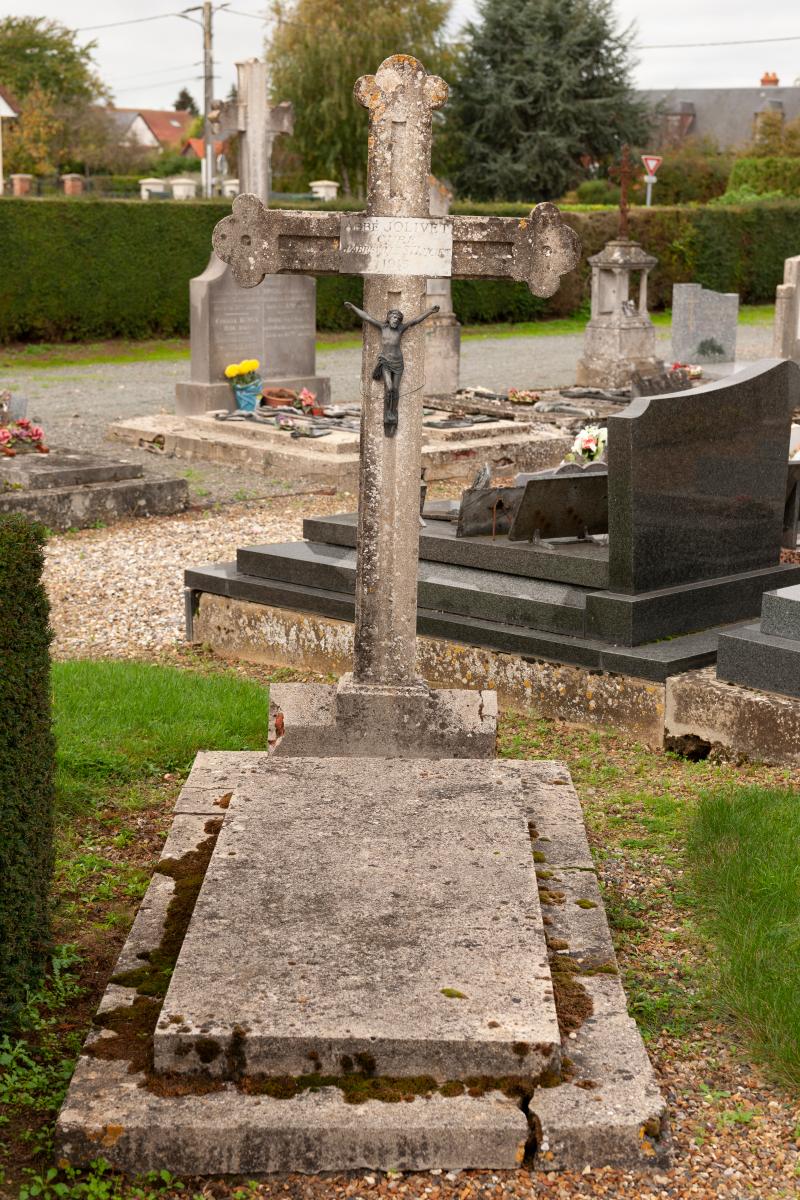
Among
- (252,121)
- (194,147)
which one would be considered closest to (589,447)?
(252,121)

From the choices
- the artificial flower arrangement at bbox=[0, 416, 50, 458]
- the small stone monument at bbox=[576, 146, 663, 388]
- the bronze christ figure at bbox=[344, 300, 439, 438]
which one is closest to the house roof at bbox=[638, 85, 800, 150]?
the small stone monument at bbox=[576, 146, 663, 388]

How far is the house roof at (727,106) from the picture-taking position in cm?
6881

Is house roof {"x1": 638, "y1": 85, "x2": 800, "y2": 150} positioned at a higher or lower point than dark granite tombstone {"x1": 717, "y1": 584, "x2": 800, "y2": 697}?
higher

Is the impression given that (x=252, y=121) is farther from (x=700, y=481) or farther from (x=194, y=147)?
(x=194, y=147)

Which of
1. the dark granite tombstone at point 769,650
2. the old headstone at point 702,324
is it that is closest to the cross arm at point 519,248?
the dark granite tombstone at point 769,650

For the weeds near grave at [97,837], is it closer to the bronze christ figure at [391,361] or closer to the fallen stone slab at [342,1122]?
the fallen stone slab at [342,1122]

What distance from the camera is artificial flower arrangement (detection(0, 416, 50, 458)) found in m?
11.5

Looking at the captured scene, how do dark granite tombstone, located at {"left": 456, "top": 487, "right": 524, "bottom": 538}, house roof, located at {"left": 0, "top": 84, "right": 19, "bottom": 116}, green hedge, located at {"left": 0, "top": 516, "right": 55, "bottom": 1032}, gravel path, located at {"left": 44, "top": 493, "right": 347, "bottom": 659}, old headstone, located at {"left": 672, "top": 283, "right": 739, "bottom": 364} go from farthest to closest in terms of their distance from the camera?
house roof, located at {"left": 0, "top": 84, "right": 19, "bottom": 116}, old headstone, located at {"left": 672, "top": 283, "right": 739, "bottom": 364}, gravel path, located at {"left": 44, "top": 493, "right": 347, "bottom": 659}, dark granite tombstone, located at {"left": 456, "top": 487, "right": 524, "bottom": 538}, green hedge, located at {"left": 0, "top": 516, "right": 55, "bottom": 1032}

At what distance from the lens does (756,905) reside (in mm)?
4023

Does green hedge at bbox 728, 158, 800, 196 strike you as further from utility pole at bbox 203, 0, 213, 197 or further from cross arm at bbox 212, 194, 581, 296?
cross arm at bbox 212, 194, 581, 296

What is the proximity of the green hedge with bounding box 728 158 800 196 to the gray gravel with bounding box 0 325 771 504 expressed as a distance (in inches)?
643

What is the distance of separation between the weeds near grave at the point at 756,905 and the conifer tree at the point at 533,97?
37.0m

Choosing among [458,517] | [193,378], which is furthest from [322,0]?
[458,517]

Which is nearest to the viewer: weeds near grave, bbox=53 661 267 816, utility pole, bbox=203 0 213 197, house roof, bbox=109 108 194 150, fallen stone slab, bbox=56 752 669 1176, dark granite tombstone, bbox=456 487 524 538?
fallen stone slab, bbox=56 752 669 1176
